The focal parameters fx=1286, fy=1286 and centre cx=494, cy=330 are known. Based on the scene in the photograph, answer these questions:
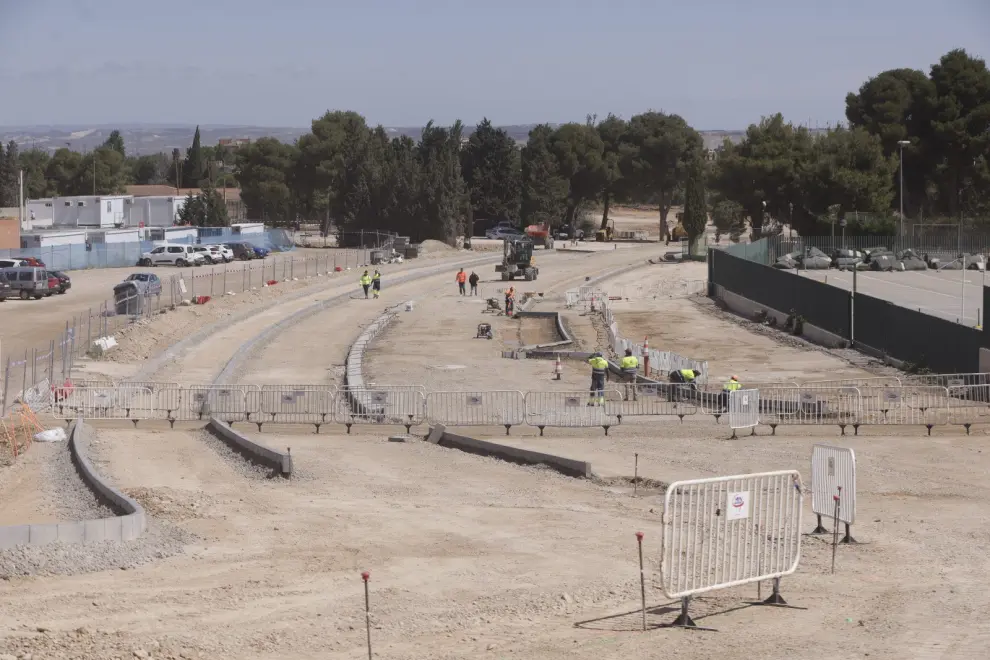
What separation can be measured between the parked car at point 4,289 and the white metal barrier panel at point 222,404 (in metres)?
28.5

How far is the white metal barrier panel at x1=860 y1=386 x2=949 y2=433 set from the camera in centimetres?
2650

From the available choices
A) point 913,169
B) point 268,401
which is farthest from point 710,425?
point 913,169

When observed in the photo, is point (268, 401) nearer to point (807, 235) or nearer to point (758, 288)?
Result: point (758, 288)

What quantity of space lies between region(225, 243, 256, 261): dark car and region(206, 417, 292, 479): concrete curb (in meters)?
55.4

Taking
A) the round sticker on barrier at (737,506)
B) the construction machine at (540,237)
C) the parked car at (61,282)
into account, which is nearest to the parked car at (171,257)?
the parked car at (61,282)

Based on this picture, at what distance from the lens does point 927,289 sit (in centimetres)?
6000

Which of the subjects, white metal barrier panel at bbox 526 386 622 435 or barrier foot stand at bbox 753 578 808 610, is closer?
barrier foot stand at bbox 753 578 808 610

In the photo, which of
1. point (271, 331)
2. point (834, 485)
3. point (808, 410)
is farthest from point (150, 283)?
point (834, 485)

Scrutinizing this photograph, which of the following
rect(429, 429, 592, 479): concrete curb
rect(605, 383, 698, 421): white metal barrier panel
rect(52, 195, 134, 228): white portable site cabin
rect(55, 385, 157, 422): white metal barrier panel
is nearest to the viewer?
rect(429, 429, 592, 479): concrete curb

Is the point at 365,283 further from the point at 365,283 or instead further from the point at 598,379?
the point at 598,379

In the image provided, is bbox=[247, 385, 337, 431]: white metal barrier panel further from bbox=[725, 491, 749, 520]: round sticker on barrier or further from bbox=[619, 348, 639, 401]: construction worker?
bbox=[725, 491, 749, 520]: round sticker on barrier

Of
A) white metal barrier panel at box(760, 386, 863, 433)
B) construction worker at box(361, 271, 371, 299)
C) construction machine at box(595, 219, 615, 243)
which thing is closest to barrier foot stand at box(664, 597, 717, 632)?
white metal barrier panel at box(760, 386, 863, 433)

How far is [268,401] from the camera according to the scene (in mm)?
27266

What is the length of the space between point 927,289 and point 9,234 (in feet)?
156
